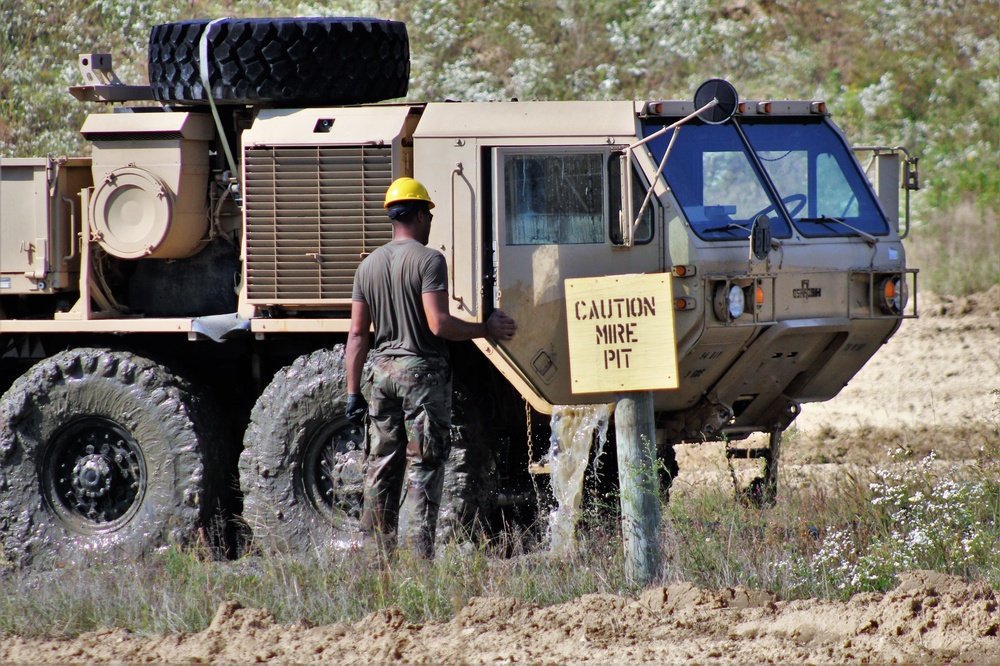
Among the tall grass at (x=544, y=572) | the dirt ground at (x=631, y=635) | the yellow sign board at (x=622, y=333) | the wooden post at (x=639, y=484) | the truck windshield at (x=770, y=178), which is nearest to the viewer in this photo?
the dirt ground at (x=631, y=635)

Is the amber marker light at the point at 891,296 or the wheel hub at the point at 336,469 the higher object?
the amber marker light at the point at 891,296

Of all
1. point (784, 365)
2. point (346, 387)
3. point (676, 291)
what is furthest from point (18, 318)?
point (784, 365)

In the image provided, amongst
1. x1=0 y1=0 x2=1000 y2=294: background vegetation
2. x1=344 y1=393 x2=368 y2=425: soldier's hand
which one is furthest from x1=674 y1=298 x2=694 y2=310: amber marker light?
x1=0 y1=0 x2=1000 y2=294: background vegetation

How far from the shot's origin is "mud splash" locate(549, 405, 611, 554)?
20.9 feet

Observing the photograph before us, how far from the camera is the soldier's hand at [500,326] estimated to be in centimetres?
585

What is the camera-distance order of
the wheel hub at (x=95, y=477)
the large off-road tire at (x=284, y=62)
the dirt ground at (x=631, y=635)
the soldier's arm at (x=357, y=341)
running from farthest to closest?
the wheel hub at (x=95, y=477)
the large off-road tire at (x=284, y=62)
the soldier's arm at (x=357, y=341)
the dirt ground at (x=631, y=635)

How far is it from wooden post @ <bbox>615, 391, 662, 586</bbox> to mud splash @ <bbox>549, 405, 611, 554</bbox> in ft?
2.84

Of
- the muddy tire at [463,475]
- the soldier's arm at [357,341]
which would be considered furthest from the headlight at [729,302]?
the soldier's arm at [357,341]

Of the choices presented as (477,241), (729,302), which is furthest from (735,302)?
(477,241)

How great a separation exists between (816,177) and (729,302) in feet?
3.66

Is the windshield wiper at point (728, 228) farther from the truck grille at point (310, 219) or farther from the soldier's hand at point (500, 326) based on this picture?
the truck grille at point (310, 219)

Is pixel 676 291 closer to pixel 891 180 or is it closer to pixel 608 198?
pixel 608 198

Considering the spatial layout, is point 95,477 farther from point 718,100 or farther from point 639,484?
point 718,100

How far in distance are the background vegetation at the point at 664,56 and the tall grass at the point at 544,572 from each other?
913cm
